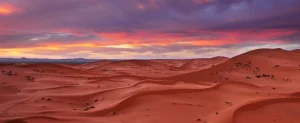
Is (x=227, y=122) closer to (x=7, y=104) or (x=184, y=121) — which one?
(x=184, y=121)

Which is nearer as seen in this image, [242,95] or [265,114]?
[265,114]

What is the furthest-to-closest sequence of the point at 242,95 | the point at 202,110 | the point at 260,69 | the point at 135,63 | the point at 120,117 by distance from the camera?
the point at 135,63
the point at 260,69
the point at 242,95
the point at 202,110
the point at 120,117

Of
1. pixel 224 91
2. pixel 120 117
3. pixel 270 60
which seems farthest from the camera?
pixel 270 60

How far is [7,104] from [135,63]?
69.6ft

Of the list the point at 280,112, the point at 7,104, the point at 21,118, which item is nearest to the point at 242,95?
the point at 280,112

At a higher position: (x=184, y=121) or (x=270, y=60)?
(x=270, y=60)

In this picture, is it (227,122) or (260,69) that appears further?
(260,69)

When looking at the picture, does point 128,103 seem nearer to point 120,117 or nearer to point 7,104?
point 120,117

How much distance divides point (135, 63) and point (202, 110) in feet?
72.8

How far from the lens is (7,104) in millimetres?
9453

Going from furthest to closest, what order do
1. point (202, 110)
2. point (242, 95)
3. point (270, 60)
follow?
point (270, 60) → point (242, 95) → point (202, 110)

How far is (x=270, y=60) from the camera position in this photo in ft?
66.4

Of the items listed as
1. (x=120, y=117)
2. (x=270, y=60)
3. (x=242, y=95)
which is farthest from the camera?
(x=270, y=60)

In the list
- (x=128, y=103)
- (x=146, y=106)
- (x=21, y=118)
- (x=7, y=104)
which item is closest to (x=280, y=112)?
(x=146, y=106)
